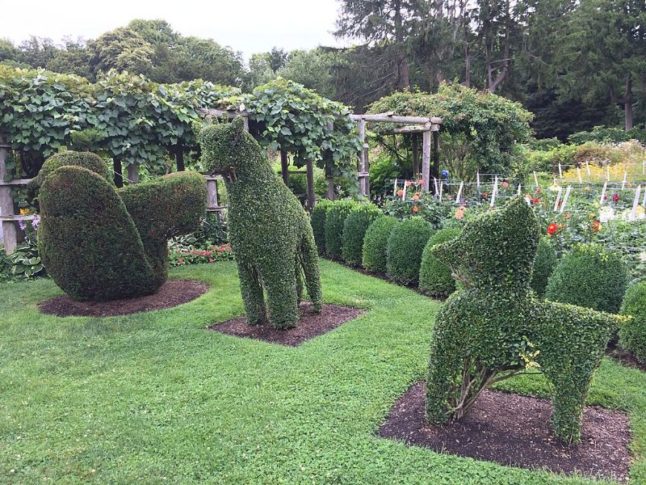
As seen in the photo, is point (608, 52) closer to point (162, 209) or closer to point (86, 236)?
point (162, 209)

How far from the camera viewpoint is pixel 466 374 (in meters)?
3.25

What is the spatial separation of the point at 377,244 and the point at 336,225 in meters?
1.39

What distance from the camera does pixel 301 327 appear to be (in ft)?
17.5

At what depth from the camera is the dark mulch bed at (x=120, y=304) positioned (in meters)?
5.99

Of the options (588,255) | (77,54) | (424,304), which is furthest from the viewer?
(77,54)

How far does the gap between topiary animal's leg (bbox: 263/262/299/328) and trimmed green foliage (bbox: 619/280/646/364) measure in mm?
3199

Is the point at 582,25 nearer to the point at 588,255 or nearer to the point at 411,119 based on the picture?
the point at 411,119

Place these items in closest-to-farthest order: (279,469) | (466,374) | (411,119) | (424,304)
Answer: (279,469), (466,374), (424,304), (411,119)

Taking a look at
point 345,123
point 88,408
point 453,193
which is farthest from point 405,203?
point 88,408

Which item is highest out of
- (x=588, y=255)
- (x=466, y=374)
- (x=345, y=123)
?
(x=345, y=123)

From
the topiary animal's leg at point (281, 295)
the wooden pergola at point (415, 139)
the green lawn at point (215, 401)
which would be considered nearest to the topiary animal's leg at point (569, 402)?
the green lawn at point (215, 401)

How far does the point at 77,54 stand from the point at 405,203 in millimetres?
27465

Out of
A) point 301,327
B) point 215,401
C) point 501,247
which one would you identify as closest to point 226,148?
point 301,327

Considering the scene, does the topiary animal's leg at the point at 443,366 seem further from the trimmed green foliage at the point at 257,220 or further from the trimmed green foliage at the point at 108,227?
the trimmed green foliage at the point at 108,227
